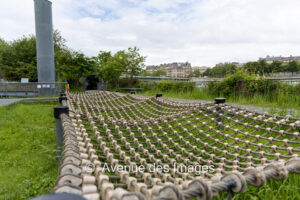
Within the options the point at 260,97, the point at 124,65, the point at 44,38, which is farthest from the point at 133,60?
the point at 260,97

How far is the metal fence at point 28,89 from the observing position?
8.84 metres

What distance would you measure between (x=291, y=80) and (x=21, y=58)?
1936 cm

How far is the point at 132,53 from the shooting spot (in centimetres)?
1548

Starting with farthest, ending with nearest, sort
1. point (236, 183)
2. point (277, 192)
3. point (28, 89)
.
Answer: point (28, 89)
point (277, 192)
point (236, 183)

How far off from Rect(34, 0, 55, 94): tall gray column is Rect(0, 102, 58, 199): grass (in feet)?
20.6

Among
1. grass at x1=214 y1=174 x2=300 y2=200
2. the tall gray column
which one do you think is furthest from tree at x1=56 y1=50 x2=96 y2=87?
grass at x1=214 y1=174 x2=300 y2=200

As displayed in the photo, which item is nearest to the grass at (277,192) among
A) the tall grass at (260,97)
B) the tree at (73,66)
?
the tall grass at (260,97)

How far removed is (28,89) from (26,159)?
744 cm

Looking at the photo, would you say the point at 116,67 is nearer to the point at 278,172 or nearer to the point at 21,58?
the point at 21,58

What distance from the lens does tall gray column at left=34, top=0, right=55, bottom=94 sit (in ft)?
32.5

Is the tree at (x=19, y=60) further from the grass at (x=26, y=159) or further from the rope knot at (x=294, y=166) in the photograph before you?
the rope knot at (x=294, y=166)

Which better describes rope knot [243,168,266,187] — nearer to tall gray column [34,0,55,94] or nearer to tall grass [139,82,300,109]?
tall grass [139,82,300,109]

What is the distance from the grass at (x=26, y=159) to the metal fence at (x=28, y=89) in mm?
4761

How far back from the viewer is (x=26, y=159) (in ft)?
8.13
